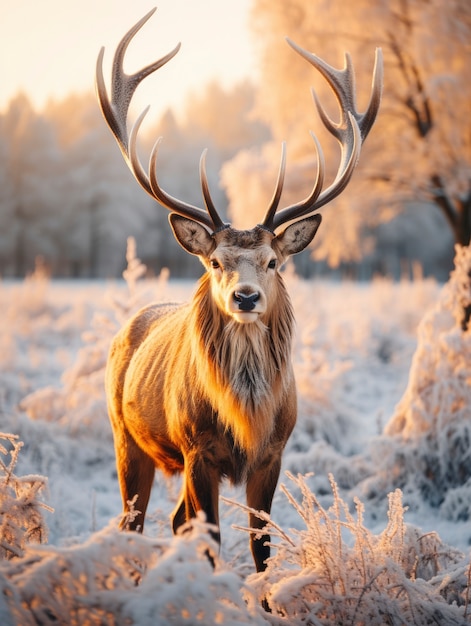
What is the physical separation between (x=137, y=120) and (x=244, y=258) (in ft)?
3.00

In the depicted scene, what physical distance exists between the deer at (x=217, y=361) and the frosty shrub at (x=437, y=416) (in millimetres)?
1709

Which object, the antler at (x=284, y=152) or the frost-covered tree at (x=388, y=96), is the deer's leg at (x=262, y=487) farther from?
the frost-covered tree at (x=388, y=96)

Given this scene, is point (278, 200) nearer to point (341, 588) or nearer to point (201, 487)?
point (201, 487)

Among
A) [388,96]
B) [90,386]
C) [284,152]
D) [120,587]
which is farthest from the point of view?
[388,96]

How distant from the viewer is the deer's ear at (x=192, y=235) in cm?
292

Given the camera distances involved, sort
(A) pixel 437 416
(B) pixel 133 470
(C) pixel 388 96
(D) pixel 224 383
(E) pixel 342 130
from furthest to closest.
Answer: (C) pixel 388 96
(A) pixel 437 416
(E) pixel 342 130
(B) pixel 133 470
(D) pixel 224 383

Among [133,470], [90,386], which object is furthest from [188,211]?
[90,386]

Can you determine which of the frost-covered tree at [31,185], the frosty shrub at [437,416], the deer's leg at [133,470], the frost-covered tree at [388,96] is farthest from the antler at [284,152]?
the frost-covered tree at [31,185]

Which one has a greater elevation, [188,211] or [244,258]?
[188,211]

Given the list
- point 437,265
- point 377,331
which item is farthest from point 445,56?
point 437,265

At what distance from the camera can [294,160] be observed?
9.38m

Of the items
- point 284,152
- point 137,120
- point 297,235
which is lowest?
point 297,235

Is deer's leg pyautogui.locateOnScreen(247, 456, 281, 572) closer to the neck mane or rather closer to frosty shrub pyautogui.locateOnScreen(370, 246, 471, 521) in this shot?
the neck mane

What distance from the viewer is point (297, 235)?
3.06 m
